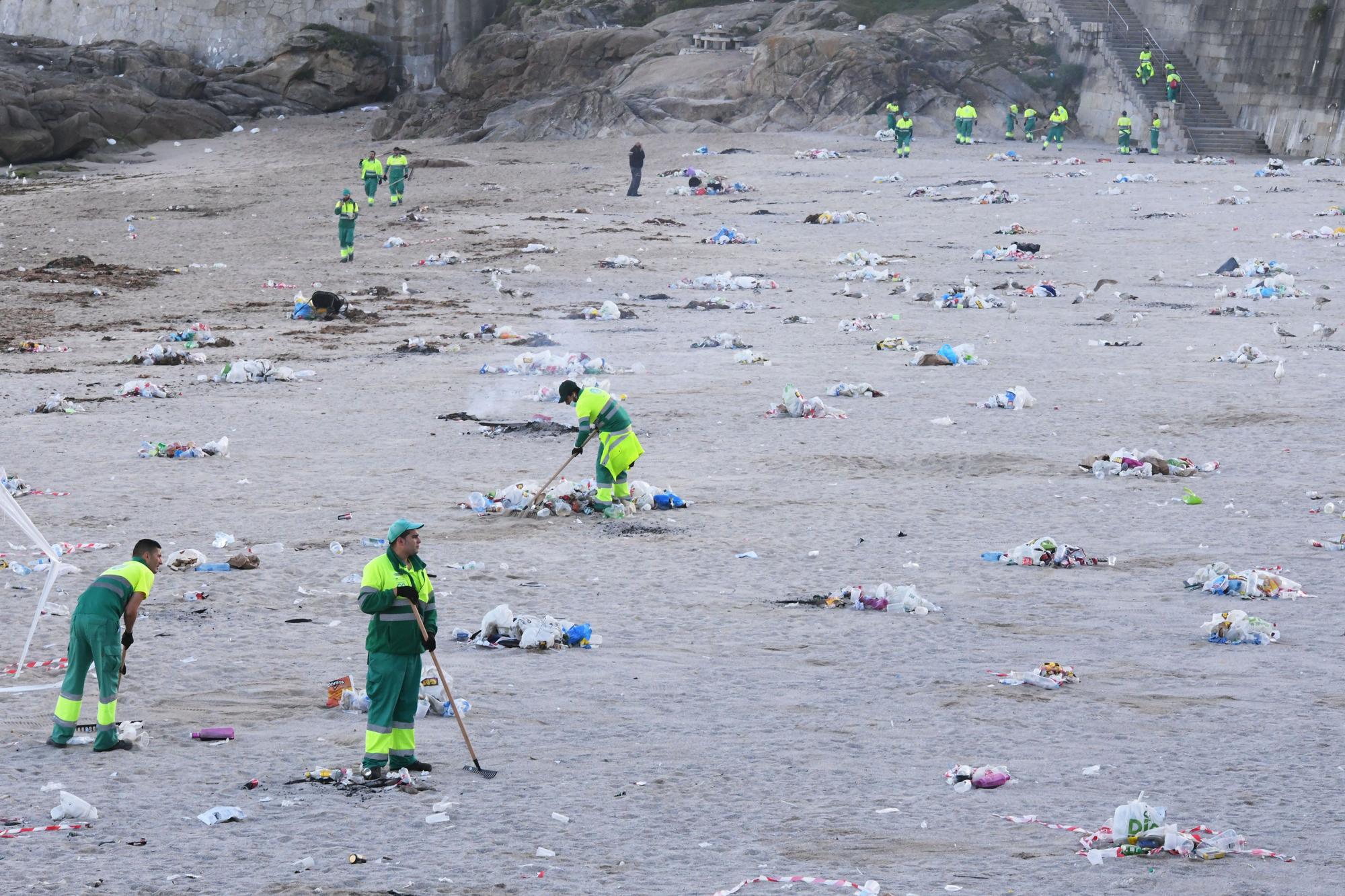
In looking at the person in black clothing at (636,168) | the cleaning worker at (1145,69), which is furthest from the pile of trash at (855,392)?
the cleaning worker at (1145,69)

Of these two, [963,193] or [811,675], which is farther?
[963,193]

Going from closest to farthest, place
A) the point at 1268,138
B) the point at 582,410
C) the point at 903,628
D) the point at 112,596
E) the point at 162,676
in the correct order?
the point at 112,596
the point at 162,676
the point at 903,628
the point at 582,410
the point at 1268,138

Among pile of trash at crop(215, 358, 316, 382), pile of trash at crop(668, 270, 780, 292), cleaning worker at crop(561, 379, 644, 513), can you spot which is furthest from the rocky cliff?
cleaning worker at crop(561, 379, 644, 513)

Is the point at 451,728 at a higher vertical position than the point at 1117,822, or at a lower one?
lower

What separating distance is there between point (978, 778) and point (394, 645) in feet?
8.96

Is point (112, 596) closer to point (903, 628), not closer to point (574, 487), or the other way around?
point (903, 628)

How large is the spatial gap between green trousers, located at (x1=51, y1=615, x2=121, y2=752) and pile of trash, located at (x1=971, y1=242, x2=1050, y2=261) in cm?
2216

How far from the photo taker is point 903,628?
10.1 meters

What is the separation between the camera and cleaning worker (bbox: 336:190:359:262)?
91.4ft

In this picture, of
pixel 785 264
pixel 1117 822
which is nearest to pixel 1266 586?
pixel 1117 822

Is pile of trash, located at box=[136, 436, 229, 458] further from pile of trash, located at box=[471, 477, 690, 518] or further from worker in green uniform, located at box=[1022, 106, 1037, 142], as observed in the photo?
worker in green uniform, located at box=[1022, 106, 1037, 142]

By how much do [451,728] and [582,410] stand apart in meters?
5.00

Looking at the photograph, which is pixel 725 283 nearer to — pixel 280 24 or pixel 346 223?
pixel 346 223

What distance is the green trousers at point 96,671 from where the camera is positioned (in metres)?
7.88
